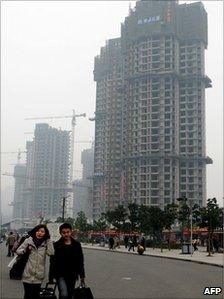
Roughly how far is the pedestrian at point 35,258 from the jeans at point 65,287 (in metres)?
0.29

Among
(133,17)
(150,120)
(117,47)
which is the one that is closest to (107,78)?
(117,47)

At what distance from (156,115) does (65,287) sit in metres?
131

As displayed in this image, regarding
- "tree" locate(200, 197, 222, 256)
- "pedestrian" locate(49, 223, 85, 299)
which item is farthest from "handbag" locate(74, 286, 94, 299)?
"tree" locate(200, 197, 222, 256)

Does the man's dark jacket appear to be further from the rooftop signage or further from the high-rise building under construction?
the rooftop signage

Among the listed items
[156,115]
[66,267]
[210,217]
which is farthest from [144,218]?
[156,115]

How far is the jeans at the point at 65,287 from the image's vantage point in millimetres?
6754

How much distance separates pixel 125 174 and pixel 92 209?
21.5m

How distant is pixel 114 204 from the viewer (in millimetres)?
144125

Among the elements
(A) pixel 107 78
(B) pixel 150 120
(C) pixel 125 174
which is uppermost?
(A) pixel 107 78

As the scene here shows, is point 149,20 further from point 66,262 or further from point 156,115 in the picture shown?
point 66,262

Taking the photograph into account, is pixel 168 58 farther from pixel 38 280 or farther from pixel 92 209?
pixel 38 280

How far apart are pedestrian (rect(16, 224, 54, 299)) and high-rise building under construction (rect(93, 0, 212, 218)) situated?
391ft

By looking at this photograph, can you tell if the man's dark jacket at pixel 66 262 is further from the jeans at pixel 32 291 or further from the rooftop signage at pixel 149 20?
the rooftop signage at pixel 149 20

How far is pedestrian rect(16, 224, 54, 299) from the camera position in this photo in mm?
6613
